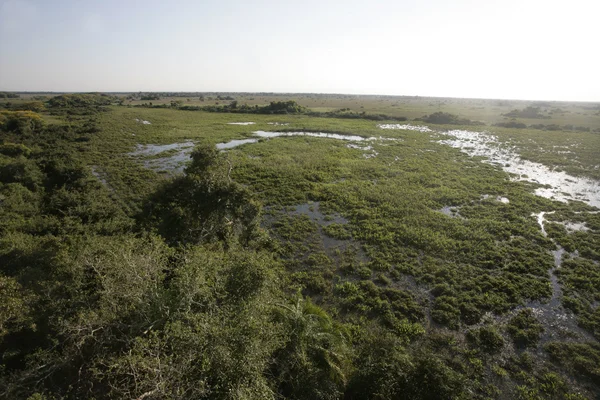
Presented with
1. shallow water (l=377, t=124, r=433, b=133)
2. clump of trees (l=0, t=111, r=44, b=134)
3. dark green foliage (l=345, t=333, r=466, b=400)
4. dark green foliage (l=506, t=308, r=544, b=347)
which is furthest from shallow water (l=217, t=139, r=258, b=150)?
dark green foliage (l=506, t=308, r=544, b=347)

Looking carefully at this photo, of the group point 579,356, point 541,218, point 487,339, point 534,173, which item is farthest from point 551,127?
point 487,339

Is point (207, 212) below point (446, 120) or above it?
below

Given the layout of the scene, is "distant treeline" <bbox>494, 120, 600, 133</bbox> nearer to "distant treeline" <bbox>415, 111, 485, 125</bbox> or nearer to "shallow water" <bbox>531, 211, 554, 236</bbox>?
"distant treeline" <bbox>415, 111, 485, 125</bbox>

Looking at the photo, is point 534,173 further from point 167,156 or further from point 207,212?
point 167,156

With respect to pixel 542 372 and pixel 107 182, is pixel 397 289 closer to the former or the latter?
pixel 542 372

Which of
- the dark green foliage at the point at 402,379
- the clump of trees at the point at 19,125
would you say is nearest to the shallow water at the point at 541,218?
the dark green foliage at the point at 402,379
